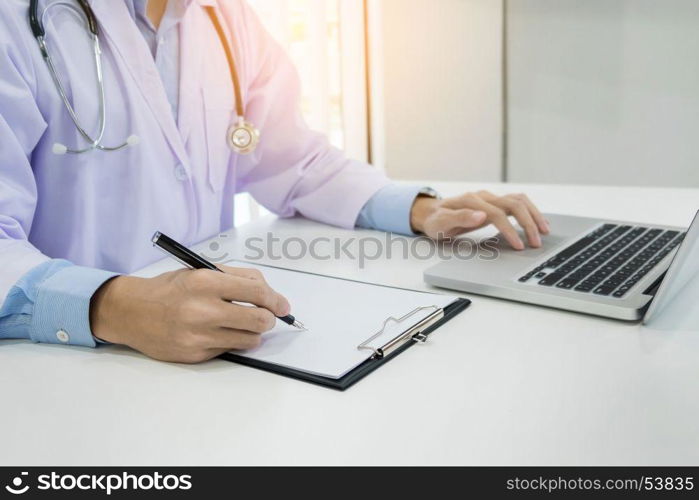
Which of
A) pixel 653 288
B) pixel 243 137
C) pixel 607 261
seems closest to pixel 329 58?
pixel 243 137

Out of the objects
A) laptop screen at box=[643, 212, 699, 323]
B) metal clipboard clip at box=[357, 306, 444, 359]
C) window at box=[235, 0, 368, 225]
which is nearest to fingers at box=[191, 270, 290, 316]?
metal clipboard clip at box=[357, 306, 444, 359]

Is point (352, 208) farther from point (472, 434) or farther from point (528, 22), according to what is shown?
point (528, 22)

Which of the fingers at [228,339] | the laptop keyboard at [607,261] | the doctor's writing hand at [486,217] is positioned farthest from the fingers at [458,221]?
the fingers at [228,339]

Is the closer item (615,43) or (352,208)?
(352,208)

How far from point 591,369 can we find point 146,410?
0.39 meters

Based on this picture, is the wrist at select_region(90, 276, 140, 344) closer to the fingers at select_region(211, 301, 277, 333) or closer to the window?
the fingers at select_region(211, 301, 277, 333)

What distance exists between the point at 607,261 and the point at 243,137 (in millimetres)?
613

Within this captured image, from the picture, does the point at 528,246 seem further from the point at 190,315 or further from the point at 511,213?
the point at 190,315

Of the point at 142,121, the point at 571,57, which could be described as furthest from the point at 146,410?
the point at 571,57

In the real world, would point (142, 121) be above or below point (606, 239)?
above

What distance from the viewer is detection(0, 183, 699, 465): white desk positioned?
0.53 m

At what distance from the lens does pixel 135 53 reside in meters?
1.01

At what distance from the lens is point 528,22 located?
271cm

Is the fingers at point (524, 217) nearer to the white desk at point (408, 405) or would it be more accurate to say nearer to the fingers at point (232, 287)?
the white desk at point (408, 405)
